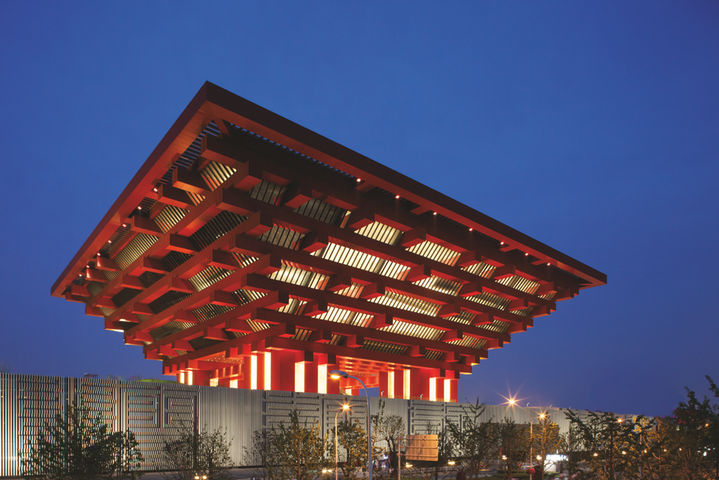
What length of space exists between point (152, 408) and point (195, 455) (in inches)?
219

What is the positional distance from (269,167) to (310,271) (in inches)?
372

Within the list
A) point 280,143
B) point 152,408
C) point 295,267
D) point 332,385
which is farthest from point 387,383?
point 280,143

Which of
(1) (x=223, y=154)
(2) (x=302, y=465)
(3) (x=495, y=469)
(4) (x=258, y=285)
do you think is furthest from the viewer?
(3) (x=495, y=469)

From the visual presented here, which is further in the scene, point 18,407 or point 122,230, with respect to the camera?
point 122,230

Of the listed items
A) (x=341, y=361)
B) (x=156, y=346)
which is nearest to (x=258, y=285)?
(x=341, y=361)

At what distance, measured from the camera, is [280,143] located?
82.7 ft

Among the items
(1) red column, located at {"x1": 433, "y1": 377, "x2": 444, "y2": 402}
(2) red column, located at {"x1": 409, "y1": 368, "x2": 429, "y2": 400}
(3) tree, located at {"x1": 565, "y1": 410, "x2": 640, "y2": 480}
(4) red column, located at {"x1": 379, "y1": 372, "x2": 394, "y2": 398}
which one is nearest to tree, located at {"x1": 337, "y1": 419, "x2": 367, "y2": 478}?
(3) tree, located at {"x1": 565, "y1": 410, "x2": 640, "y2": 480}

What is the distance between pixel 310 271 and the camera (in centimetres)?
3472

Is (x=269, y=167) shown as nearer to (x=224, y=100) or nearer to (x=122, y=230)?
(x=224, y=100)

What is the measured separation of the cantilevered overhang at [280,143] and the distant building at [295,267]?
9cm

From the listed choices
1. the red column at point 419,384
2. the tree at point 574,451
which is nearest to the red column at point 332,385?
the red column at point 419,384

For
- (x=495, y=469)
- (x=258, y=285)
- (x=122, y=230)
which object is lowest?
(x=495, y=469)

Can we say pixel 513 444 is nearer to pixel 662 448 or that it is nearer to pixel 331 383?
pixel 331 383

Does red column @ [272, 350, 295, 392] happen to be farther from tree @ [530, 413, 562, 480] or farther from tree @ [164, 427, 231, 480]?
tree @ [530, 413, 562, 480]
